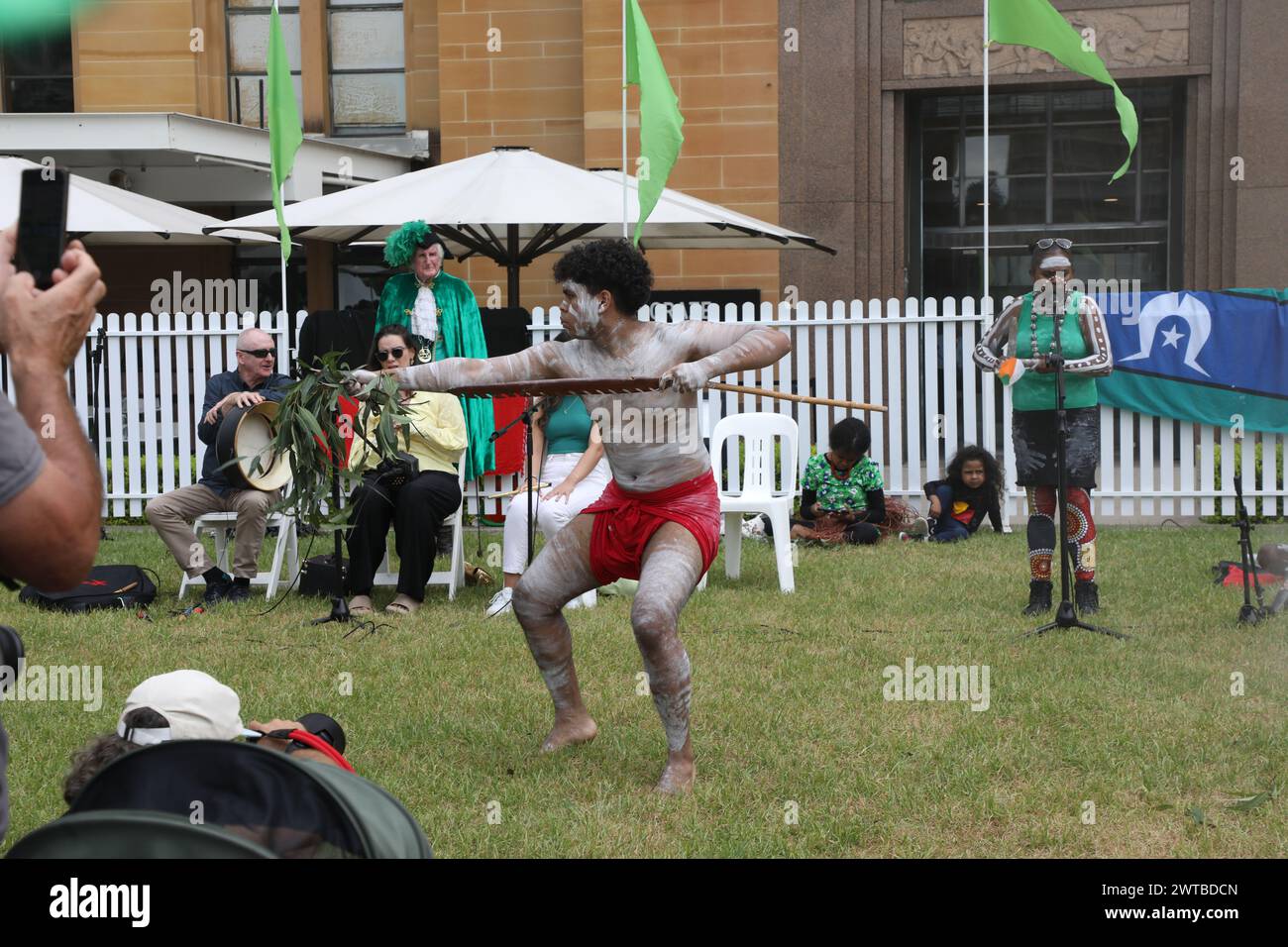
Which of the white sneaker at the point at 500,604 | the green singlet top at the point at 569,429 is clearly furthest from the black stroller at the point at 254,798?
the green singlet top at the point at 569,429

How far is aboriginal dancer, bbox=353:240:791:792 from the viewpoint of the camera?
552 cm

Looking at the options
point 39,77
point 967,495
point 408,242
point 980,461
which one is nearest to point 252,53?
point 39,77

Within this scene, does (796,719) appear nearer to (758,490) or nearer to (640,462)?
(640,462)

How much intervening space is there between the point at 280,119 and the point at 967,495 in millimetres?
6426

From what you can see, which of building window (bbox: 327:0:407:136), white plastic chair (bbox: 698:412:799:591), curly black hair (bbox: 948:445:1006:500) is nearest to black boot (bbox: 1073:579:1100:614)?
white plastic chair (bbox: 698:412:799:591)

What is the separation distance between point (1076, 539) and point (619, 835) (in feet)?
15.4

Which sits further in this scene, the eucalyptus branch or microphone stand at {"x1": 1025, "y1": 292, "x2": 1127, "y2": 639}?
microphone stand at {"x1": 1025, "y1": 292, "x2": 1127, "y2": 639}

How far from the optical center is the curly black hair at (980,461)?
41.5ft

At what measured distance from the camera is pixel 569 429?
9.49 metres

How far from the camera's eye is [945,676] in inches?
277

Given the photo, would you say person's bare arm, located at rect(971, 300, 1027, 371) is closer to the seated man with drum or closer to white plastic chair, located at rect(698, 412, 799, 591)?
white plastic chair, located at rect(698, 412, 799, 591)

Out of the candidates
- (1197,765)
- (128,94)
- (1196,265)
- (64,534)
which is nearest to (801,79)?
(1196,265)

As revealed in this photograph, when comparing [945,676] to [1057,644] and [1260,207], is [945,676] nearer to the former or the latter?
[1057,644]

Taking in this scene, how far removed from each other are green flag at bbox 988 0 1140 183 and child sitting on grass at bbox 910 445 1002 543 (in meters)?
2.93
